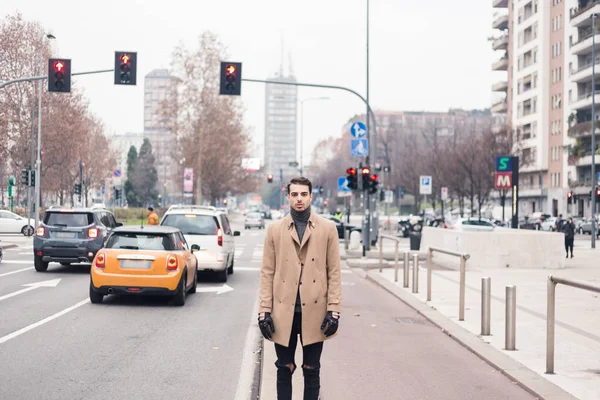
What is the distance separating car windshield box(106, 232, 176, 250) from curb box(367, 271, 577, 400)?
4.46 metres

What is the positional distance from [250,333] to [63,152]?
1741 inches

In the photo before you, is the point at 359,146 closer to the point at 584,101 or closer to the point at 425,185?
the point at 425,185

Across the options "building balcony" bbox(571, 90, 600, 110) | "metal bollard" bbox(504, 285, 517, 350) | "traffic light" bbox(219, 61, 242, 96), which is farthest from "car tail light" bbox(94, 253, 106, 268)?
"building balcony" bbox(571, 90, 600, 110)

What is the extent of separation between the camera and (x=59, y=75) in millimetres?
24438

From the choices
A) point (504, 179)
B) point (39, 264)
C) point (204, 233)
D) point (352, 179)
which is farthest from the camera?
point (352, 179)

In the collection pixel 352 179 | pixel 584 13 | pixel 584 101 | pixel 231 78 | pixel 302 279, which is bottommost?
pixel 302 279

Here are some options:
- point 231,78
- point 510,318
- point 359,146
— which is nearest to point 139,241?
point 510,318

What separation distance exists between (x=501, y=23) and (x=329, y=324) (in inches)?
3708

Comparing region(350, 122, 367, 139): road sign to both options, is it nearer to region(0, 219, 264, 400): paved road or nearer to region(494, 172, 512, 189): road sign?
region(494, 172, 512, 189): road sign

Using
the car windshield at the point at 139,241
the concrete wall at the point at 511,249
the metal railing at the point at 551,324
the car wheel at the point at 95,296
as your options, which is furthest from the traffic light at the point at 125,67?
the metal railing at the point at 551,324

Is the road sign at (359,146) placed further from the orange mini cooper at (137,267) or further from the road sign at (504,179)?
the orange mini cooper at (137,267)

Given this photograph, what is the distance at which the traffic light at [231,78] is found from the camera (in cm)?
2581

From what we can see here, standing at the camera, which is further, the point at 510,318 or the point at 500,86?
the point at 500,86

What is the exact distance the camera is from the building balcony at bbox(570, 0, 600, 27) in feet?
227
